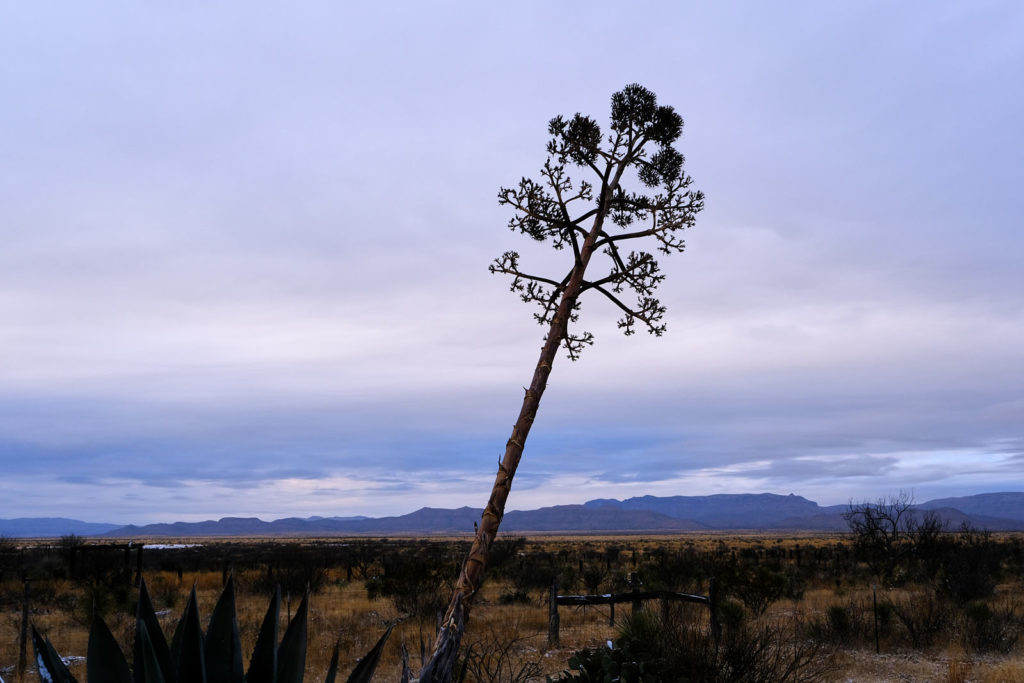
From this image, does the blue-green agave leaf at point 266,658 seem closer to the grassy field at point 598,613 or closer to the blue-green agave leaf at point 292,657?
the blue-green agave leaf at point 292,657

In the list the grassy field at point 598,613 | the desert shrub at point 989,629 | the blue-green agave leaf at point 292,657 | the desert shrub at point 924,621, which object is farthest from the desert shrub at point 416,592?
the blue-green agave leaf at point 292,657

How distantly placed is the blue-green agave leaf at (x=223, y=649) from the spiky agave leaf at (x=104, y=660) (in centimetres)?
30

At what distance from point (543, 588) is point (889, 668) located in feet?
43.0

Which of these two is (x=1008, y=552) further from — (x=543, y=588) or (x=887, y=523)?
(x=543, y=588)

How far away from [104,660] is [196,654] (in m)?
0.32

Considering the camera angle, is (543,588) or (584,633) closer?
(584,633)

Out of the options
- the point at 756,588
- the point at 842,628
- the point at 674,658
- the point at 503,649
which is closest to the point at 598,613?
the point at 756,588

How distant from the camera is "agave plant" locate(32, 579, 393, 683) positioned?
290cm

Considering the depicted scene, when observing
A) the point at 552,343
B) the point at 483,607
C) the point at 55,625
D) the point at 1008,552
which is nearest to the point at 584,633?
the point at 483,607

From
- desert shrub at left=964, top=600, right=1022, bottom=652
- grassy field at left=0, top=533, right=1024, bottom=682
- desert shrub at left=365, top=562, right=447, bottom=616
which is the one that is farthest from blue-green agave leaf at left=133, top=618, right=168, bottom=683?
desert shrub at left=964, top=600, right=1022, bottom=652

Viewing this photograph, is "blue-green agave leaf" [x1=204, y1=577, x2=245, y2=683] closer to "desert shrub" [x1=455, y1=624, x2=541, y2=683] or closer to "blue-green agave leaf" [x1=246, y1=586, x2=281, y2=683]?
"blue-green agave leaf" [x1=246, y1=586, x2=281, y2=683]

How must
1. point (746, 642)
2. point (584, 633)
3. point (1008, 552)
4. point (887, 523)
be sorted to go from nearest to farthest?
point (746, 642)
point (584, 633)
point (887, 523)
point (1008, 552)

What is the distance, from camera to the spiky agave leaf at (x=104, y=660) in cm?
290

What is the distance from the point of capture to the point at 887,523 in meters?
27.2
